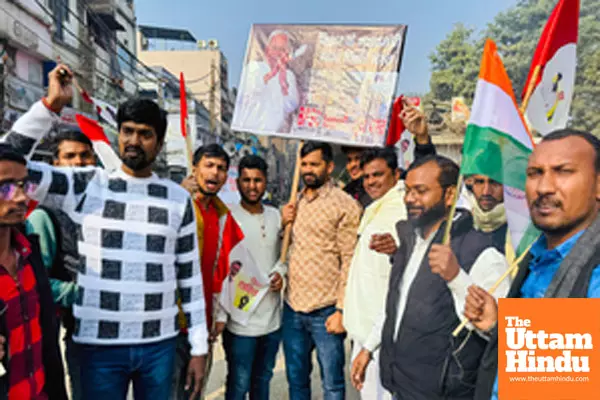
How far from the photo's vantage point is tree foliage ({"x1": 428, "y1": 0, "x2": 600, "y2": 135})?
38.2ft

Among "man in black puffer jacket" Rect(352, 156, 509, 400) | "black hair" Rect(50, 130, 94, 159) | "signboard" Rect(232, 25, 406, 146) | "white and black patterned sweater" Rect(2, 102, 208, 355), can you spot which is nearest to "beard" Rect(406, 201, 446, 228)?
"man in black puffer jacket" Rect(352, 156, 509, 400)

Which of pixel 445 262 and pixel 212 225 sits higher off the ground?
pixel 445 262

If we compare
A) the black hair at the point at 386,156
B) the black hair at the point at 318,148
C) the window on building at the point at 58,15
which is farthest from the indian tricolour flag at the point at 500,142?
the window on building at the point at 58,15

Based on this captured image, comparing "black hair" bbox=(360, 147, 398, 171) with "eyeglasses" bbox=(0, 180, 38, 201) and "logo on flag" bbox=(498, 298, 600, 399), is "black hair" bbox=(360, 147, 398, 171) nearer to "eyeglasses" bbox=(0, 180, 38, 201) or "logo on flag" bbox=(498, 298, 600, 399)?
"logo on flag" bbox=(498, 298, 600, 399)

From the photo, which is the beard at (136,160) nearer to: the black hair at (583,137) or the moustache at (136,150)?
the moustache at (136,150)

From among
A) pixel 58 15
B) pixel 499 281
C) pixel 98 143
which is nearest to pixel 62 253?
pixel 98 143

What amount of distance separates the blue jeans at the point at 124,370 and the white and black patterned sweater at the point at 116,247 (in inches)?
2.3

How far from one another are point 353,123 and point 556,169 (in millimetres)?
1794

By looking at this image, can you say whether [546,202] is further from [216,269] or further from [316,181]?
[216,269]

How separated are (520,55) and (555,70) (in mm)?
16273

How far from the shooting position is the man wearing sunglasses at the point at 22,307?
55.6 inches

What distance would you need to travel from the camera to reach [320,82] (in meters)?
3.06

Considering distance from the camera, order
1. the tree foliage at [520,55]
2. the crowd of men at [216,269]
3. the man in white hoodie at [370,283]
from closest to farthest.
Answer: the crowd of men at [216,269], the man in white hoodie at [370,283], the tree foliage at [520,55]

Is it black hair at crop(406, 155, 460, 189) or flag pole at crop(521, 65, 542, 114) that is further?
black hair at crop(406, 155, 460, 189)
